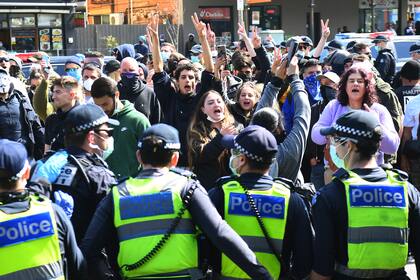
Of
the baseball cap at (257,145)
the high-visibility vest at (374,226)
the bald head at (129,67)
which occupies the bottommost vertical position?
the high-visibility vest at (374,226)

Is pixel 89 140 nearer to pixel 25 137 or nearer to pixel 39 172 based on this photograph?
pixel 39 172

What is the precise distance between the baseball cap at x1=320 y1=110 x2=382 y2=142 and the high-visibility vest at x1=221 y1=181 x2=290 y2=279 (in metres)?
0.49

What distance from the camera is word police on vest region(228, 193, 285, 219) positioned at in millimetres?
3678

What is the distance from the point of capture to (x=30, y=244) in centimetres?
330

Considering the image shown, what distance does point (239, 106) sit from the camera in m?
6.38

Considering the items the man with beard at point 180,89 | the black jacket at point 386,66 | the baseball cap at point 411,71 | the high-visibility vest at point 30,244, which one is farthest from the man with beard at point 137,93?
the black jacket at point 386,66

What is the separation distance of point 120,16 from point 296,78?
36203 millimetres

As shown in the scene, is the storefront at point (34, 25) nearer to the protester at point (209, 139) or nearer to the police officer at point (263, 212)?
the protester at point (209, 139)

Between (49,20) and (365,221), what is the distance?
28.4 m

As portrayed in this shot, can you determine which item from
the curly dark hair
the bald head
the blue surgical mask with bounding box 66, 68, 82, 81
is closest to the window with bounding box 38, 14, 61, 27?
the blue surgical mask with bounding box 66, 68, 82, 81

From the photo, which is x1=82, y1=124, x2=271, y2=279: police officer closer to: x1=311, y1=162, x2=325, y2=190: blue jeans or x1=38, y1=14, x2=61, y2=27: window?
x1=311, y1=162, x2=325, y2=190: blue jeans

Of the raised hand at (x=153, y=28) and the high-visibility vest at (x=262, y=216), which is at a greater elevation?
the raised hand at (x=153, y=28)

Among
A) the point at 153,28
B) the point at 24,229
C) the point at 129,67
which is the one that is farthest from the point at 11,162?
the point at 129,67

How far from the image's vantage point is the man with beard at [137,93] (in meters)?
7.53
